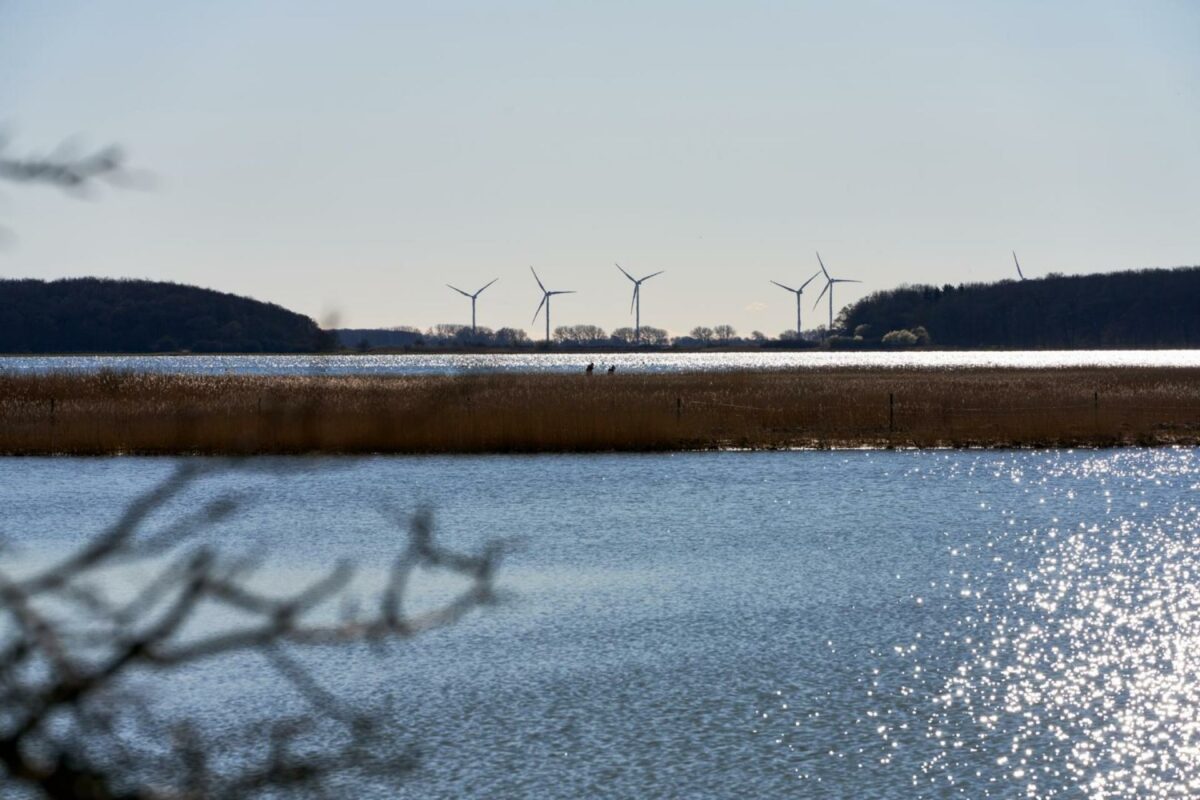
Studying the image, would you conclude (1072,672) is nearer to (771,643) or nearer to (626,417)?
(771,643)

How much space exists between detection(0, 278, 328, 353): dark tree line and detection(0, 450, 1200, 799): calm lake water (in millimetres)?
522

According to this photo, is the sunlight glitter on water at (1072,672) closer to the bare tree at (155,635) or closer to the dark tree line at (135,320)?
the dark tree line at (135,320)

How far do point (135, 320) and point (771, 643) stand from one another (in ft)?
50.8

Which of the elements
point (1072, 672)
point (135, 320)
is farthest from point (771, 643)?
point (135, 320)

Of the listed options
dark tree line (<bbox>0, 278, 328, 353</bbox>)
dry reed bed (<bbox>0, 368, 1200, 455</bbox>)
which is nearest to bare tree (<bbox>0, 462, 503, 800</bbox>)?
dark tree line (<bbox>0, 278, 328, 353</bbox>)

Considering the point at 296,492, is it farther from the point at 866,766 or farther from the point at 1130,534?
the point at 866,766

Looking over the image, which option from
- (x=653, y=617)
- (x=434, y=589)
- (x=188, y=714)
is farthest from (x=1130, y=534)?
(x=188, y=714)

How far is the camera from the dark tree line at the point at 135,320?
353 cm

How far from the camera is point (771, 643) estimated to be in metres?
20.5

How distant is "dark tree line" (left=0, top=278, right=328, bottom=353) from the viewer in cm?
353

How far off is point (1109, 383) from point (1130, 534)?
52967 millimetres

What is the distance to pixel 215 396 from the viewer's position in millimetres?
53719

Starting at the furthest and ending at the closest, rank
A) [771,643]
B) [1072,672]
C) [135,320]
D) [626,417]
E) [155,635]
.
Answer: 1. [626,417]
2. [771,643]
3. [1072,672]
4. [135,320]
5. [155,635]

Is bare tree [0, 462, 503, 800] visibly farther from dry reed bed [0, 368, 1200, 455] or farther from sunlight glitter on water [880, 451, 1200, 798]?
dry reed bed [0, 368, 1200, 455]
